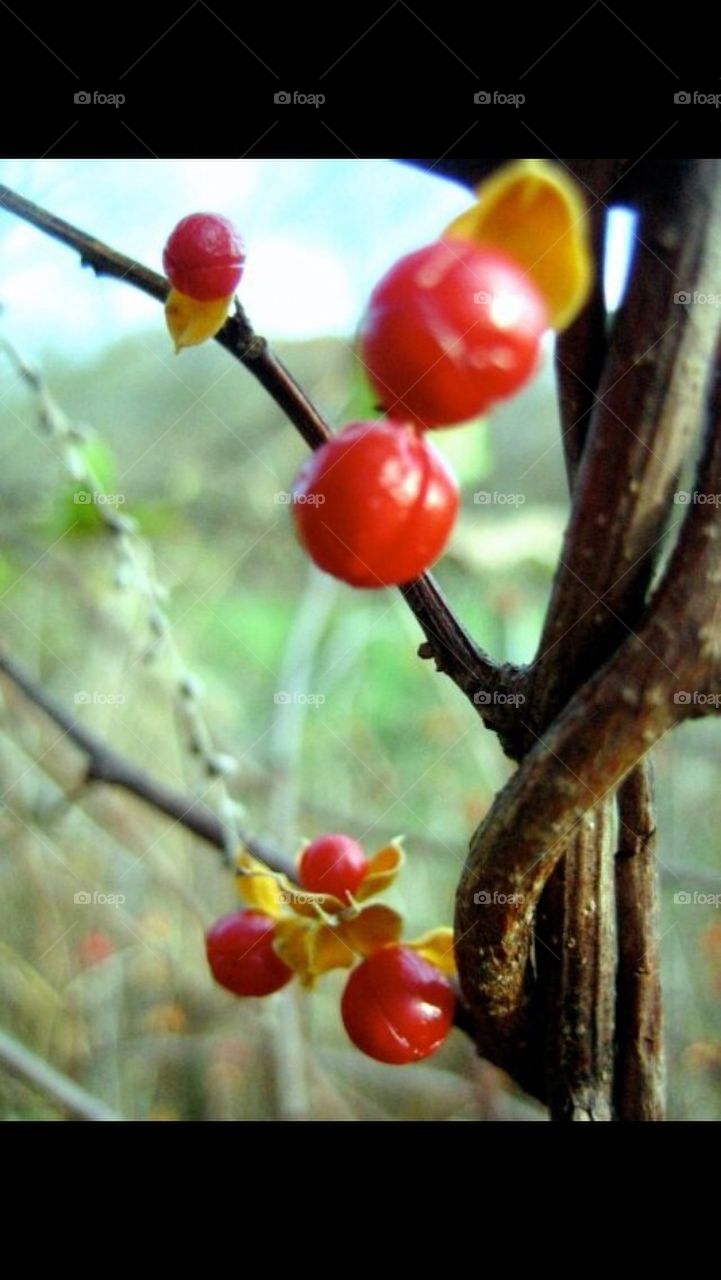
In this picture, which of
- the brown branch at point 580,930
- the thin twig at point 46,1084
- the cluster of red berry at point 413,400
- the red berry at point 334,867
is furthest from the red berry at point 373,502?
the thin twig at point 46,1084

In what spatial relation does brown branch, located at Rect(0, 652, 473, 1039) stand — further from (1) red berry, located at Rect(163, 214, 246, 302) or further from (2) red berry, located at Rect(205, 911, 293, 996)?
(1) red berry, located at Rect(163, 214, 246, 302)

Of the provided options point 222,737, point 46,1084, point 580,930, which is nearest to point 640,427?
point 580,930

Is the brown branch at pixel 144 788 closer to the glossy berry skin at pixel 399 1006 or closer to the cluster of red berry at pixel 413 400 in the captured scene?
the glossy berry skin at pixel 399 1006

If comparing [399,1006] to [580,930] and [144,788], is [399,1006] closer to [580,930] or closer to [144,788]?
[580,930]

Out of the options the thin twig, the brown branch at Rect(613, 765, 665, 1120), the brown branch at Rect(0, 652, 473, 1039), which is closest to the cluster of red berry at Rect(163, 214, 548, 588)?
the brown branch at Rect(613, 765, 665, 1120)
